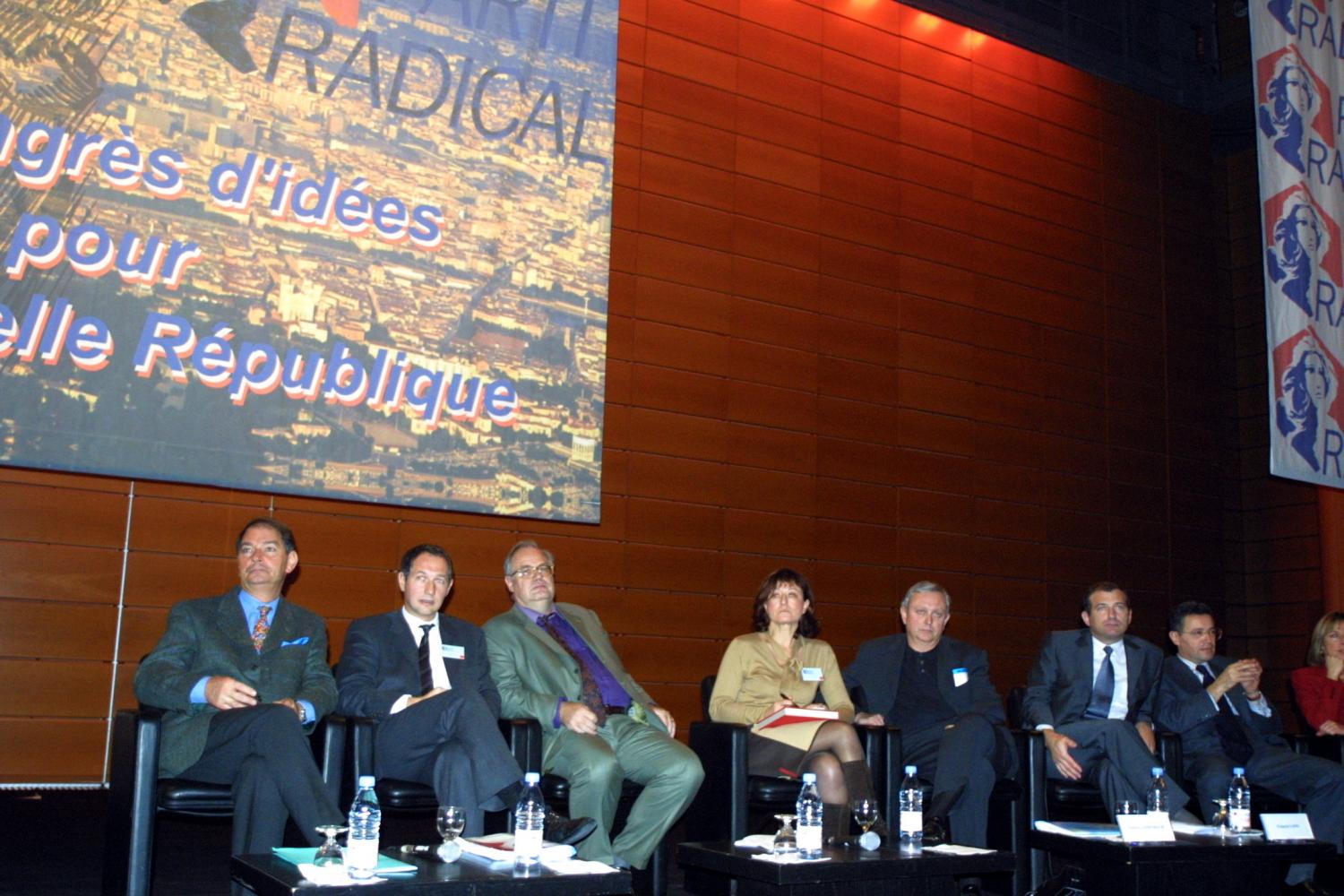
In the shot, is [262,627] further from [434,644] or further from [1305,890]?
[1305,890]

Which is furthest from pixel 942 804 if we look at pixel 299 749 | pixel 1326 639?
pixel 1326 639

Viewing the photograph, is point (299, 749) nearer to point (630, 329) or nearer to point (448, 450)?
point (448, 450)

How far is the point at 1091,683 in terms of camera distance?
4836 mm

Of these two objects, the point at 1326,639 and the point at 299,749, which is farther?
the point at 1326,639

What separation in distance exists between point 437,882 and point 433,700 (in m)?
1.21

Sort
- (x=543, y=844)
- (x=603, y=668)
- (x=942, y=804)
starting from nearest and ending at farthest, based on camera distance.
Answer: (x=543, y=844)
(x=942, y=804)
(x=603, y=668)

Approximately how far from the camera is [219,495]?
194 inches

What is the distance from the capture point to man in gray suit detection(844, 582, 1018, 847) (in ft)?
14.1

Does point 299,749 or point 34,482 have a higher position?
point 34,482

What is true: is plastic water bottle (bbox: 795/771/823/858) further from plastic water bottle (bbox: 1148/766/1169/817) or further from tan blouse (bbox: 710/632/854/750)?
plastic water bottle (bbox: 1148/766/1169/817)

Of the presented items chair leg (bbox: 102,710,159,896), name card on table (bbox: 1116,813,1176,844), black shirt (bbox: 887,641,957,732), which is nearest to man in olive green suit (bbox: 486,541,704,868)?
black shirt (bbox: 887,641,957,732)

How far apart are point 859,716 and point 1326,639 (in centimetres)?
240

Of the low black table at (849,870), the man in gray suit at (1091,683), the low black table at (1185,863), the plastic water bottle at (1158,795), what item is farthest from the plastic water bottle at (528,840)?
the man in gray suit at (1091,683)

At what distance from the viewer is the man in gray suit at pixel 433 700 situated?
3479 mm
